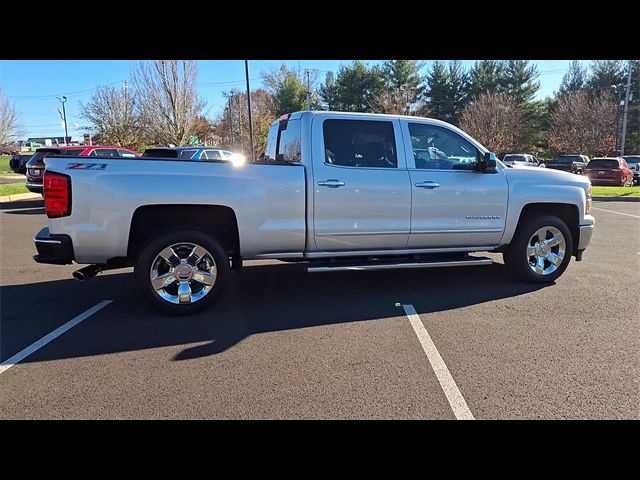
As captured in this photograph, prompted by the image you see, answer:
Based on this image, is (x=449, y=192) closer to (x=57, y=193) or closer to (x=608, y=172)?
(x=57, y=193)

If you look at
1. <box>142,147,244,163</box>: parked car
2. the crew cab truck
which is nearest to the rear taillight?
the crew cab truck

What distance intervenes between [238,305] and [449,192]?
2822 mm

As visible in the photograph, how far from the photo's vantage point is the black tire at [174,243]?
13.8 feet

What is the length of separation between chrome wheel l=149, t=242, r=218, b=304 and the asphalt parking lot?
0.27 metres

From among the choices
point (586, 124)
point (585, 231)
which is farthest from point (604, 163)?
point (585, 231)

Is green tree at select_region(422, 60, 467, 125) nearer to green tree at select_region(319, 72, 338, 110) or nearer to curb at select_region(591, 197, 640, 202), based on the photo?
green tree at select_region(319, 72, 338, 110)

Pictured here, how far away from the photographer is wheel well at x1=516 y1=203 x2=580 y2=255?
5418mm

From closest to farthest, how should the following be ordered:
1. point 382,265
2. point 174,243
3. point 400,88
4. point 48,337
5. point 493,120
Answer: point 48,337, point 174,243, point 382,265, point 493,120, point 400,88

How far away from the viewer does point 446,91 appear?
44.5 meters

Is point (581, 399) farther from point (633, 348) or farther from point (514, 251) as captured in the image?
point (514, 251)

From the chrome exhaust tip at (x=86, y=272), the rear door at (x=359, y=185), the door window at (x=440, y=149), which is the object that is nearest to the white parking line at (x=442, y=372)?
the rear door at (x=359, y=185)

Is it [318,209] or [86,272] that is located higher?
[318,209]

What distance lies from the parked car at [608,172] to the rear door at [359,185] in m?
21.1

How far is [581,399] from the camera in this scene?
285 cm
